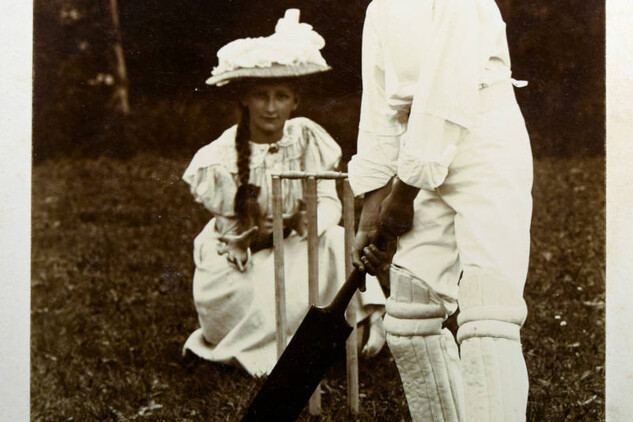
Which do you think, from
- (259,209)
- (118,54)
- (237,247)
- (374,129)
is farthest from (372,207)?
(118,54)

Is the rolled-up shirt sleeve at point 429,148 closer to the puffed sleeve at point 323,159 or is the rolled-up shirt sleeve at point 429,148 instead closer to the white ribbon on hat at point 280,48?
the puffed sleeve at point 323,159

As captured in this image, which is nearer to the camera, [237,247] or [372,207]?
[372,207]

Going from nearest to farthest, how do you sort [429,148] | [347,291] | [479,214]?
[429,148] → [479,214] → [347,291]

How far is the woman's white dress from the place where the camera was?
3598mm

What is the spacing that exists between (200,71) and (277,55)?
0.33 meters

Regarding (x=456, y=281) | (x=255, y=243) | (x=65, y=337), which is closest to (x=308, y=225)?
(x=255, y=243)

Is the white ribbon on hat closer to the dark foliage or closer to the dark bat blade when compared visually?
the dark foliage

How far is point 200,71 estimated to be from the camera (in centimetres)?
363

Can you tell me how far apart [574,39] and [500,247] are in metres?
1.00

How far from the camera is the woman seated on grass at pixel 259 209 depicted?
357 centimetres

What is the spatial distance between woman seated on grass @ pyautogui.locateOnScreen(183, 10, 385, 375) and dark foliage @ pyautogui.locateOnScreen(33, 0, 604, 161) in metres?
0.06

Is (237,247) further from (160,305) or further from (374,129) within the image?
(374,129)

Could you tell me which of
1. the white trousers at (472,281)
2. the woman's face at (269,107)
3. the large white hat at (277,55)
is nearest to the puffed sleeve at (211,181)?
the woman's face at (269,107)

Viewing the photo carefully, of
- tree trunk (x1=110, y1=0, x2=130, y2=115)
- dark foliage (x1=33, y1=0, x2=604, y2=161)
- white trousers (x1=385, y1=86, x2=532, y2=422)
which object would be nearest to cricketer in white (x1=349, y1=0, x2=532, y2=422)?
white trousers (x1=385, y1=86, x2=532, y2=422)
